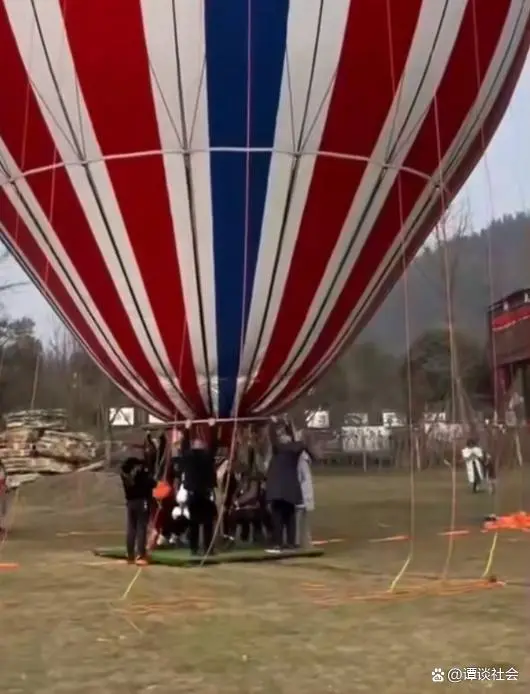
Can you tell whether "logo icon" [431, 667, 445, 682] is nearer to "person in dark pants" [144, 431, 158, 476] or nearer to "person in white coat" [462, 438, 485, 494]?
"person in dark pants" [144, 431, 158, 476]

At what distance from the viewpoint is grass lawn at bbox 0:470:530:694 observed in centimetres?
630

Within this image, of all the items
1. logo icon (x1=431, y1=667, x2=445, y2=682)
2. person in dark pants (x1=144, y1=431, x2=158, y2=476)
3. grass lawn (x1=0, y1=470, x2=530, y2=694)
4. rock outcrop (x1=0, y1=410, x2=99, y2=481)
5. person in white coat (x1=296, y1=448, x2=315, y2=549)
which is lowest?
logo icon (x1=431, y1=667, x2=445, y2=682)

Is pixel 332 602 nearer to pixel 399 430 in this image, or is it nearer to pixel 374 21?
pixel 374 21

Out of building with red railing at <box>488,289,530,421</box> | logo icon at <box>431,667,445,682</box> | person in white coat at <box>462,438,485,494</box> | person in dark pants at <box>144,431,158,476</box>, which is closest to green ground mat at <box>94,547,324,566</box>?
person in dark pants at <box>144,431,158,476</box>

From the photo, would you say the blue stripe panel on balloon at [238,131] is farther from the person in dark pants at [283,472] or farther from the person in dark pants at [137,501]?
the person in dark pants at [137,501]

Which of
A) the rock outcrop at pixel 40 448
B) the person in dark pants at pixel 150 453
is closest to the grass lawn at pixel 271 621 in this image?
the person in dark pants at pixel 150 453

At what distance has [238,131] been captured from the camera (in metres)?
9.93

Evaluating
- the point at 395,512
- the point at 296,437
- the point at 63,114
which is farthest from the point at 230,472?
the point at 395,512

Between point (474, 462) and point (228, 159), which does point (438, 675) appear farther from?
point (474, 462)

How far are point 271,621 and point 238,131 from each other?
403cm

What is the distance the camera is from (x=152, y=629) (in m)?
7.68

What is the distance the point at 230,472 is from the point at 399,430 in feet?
104

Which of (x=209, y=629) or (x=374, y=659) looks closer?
(x=374, y=659)

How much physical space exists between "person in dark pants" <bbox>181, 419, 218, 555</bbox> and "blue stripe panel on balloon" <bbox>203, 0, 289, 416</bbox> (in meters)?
0.69
